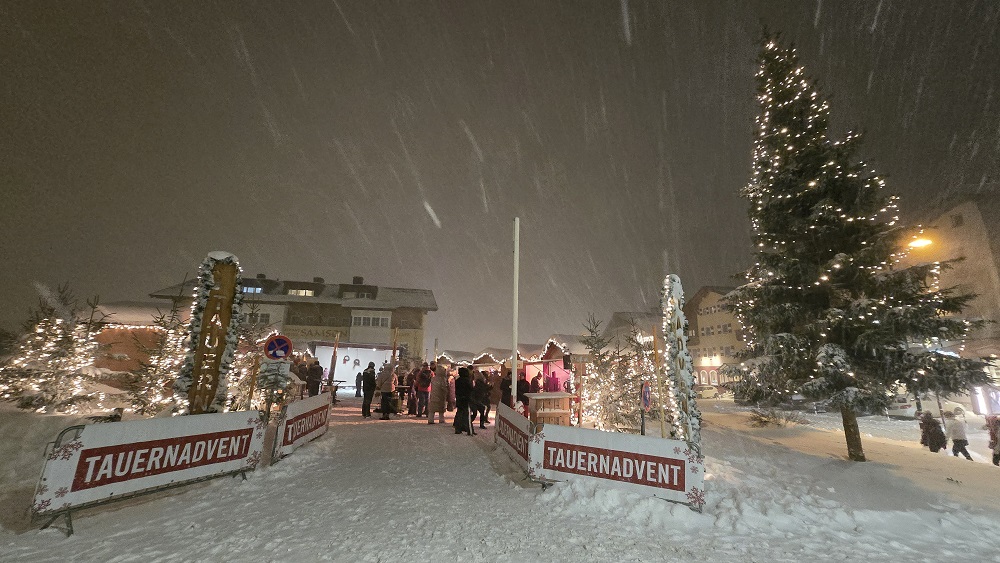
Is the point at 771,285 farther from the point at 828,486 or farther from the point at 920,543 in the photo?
the point at 920,543

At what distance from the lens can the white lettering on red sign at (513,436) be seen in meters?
7.95

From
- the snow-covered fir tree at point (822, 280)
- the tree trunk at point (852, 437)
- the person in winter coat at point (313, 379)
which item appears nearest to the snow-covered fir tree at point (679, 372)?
the snow-covered fir tree at point (822, 280)

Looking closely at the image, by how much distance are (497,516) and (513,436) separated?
10.4 feet

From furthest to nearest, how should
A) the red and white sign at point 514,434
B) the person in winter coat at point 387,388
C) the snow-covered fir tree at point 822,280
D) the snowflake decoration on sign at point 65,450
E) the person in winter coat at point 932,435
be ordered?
the person in winter coat at point 387,388 < the person in winter coat at point 932,435 < the snow-covered fir tree at point 822,280 < the red and white sign at point 514,434 < the snowflake decoration on sign at point 65,450

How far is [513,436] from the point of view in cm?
891

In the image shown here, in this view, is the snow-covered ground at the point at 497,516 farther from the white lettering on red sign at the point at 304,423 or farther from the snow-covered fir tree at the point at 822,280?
the snow-covered fir tree at the point at 822,280

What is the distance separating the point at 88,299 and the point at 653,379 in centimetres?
2001

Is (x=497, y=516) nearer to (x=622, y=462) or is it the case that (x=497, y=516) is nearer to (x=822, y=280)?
(x=622, y=462)

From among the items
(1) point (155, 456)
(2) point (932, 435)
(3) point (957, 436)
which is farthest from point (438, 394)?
(3) point (957, 436)

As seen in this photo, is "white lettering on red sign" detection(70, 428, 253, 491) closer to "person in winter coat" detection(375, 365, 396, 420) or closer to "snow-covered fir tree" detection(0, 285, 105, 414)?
"person in winter coat" detection(375, 365, 396, 420)

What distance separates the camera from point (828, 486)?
25.1 ft

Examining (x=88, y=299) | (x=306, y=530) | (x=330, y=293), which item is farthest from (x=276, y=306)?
(x=306, y=530)

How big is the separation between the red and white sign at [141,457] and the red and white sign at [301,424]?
780 mm

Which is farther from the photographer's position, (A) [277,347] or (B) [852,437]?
(B) [852,437]
